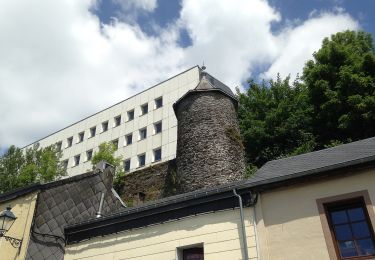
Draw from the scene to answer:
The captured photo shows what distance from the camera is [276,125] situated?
1004 inches

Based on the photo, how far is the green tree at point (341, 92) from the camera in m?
21.6

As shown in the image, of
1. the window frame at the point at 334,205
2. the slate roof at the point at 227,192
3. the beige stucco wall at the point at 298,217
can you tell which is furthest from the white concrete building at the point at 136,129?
the window frame at the point at 334,205

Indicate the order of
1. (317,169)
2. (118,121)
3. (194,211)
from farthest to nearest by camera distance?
(118,121) < (194,211) < (317,169)

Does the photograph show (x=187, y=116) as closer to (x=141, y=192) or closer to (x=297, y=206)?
(x=141, y=192)

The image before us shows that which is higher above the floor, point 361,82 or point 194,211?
point 361,82

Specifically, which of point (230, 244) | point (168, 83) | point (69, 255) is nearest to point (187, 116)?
point (69, 255)

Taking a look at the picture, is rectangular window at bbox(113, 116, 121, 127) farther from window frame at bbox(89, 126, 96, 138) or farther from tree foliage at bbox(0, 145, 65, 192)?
tree foliage at bbox(0, 145, 65, 192)

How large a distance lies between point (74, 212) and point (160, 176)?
34.5 ft

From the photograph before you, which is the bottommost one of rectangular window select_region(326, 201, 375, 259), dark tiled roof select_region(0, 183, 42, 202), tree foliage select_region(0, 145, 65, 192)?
rectangular window select_region(326, 201, 375, 259)

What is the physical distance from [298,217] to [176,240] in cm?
281

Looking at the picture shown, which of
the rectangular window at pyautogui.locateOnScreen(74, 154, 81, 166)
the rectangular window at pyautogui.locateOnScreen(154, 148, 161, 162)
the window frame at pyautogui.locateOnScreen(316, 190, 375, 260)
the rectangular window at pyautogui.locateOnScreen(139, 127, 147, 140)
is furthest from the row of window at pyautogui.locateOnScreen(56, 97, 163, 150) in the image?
the window frame at pyautogui.locateOnScreen(316, 190, 375, 260)

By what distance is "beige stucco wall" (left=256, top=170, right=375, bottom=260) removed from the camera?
322 inches

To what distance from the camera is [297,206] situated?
8.76 m

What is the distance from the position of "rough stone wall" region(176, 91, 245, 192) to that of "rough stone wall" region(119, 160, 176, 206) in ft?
8.16
